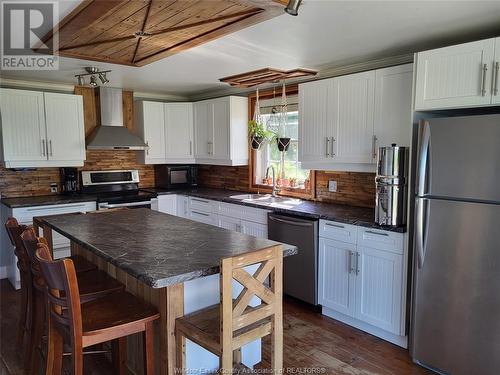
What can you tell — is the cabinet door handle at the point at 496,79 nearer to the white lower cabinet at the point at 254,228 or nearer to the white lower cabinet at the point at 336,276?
the white lower cabinet at the point at 336,276

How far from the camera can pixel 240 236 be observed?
2.22m

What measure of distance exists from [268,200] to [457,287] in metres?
2.10

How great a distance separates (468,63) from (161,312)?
2.28 metres

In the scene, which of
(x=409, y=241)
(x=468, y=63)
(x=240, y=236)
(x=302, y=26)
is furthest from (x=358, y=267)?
(x=302, y=26)

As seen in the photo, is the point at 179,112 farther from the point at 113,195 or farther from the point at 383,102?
the point at 383,102

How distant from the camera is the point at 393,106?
2945 millimetres

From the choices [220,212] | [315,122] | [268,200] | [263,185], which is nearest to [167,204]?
[220,212]

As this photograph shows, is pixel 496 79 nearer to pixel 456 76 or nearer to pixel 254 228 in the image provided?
pixel 456 76

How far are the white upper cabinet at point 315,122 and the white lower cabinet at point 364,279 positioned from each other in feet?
2.44

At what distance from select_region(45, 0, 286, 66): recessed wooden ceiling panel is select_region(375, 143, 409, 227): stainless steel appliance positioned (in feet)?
4.58

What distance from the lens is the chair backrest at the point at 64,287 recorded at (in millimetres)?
1546

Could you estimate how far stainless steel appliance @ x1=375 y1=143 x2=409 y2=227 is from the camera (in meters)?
2.69

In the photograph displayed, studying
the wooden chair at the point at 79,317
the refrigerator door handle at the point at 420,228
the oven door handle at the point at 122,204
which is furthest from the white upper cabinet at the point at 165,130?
the refrigerator door handle at the point at 420,228

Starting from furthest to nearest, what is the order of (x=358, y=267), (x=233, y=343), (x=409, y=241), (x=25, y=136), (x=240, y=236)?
(x=25, y=136) → (x=358, y=267) → (x=409, y=241) → (x=240, y=236) → (x=233, y=343)
